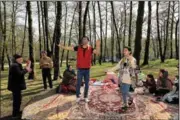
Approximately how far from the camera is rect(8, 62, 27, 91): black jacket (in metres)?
8.34

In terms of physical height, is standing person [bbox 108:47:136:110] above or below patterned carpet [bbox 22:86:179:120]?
above

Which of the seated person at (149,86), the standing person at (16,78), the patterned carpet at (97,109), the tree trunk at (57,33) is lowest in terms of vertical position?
the patterned carpet at (97,109)

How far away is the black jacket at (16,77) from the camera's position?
834cm

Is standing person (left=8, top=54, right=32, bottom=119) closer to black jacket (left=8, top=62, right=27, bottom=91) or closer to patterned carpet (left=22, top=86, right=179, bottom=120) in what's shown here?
black jacket (left=8, top=62, right=27, bottom=91)

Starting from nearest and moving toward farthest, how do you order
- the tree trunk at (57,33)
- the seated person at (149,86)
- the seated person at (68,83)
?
the seated person at (149,86)
the seated person at (68,83)
the tree trunk at (57,33)

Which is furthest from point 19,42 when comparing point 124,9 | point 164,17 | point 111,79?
point 111,79

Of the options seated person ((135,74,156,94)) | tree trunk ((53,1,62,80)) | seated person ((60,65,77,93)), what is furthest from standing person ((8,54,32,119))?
tree trunk ((53,1,62,80))

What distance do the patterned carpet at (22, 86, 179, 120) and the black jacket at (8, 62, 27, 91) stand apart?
2.53 ft

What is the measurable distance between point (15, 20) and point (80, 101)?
25005 mm

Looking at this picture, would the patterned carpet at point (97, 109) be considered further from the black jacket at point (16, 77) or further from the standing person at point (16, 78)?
the black jacket at point (16, 77)

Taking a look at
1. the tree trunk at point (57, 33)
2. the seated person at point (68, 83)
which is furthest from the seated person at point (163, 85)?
the tree trunk at point (57, 33)

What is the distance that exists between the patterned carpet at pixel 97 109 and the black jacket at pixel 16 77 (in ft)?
2.53

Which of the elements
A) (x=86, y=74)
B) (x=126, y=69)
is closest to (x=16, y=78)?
(x=86, y=74)

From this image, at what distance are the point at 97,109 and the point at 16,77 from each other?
8.24 feet
